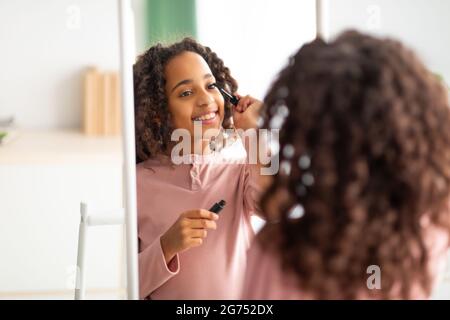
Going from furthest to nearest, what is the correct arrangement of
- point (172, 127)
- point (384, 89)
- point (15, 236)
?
point (15, 236)
point (172, 127)
point (384, 89)

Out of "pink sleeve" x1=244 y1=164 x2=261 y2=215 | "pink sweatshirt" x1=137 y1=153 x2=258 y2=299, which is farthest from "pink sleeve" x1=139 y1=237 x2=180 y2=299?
"pink sleeve" x1=244 y1=164 x2=261 y2=215

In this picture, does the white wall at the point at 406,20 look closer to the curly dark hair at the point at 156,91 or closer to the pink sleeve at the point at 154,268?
the curly dark hair at the point at 156,91

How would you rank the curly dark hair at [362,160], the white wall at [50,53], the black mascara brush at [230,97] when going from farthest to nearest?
1. the white wall at [50,53]
2. the black mascara brush at [230,97]
3. the curly dark hair at [362,160]

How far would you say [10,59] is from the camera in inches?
70.6

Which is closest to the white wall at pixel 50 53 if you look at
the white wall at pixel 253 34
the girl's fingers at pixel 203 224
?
the white wall at pixel 253 34

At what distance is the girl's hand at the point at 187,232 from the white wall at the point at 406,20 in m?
0.29

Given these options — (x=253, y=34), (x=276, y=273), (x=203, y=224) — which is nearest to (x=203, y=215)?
(x=203, y=224)

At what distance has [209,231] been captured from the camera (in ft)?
2.81

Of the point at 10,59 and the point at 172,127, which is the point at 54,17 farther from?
the point at 172,127

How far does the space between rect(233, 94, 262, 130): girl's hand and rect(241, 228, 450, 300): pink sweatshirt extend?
14 centimetres

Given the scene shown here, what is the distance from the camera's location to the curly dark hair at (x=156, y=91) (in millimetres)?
861

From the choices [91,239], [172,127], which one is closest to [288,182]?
[172,127]

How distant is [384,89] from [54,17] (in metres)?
1.23

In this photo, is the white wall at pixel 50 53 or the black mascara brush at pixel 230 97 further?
the white wall at pixel 50 53
